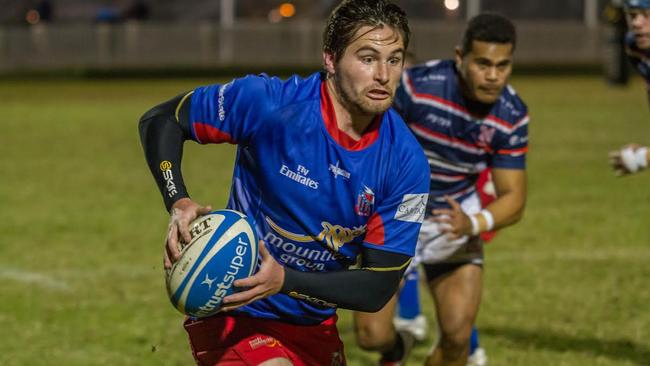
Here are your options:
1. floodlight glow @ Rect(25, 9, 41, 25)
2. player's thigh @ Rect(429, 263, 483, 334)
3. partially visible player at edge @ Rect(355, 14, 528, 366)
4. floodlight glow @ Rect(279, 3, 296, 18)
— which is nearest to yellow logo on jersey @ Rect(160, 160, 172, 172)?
partially visible player at edge @ Rect(355, 14, 528, 366)

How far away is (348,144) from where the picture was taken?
502cm

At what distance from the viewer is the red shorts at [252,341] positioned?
5164mm

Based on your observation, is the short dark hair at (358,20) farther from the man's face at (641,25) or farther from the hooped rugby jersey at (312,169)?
the man's face at (641,25)

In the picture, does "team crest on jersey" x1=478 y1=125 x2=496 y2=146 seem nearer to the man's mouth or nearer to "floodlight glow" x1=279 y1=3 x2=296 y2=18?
the man's mouth

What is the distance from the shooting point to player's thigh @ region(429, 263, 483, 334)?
22.4 feet

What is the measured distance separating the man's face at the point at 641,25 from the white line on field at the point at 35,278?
4.94m

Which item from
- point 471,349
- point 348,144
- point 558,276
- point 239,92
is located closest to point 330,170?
point 348,144

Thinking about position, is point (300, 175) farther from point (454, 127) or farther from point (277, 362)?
point (454, 127)

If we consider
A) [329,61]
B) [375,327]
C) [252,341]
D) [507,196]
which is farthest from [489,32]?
[252,341]

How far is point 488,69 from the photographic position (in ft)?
22.9

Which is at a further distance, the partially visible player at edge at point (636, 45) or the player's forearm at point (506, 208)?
the partially visible player at edge at point (636, 45)

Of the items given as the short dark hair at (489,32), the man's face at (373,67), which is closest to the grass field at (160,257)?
the short dark hair at (489,32)

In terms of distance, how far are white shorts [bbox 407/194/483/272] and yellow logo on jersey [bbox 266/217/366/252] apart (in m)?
1.98

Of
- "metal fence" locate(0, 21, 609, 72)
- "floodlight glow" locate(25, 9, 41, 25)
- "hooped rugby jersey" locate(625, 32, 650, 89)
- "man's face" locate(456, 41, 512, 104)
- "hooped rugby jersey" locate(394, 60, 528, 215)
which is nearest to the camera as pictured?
"man's face" locate(456, 41, 512, 104)
